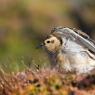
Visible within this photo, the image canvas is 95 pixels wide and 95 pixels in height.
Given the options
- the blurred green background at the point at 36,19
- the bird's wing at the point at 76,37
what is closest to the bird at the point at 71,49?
the bird's wing at the point at 76,37

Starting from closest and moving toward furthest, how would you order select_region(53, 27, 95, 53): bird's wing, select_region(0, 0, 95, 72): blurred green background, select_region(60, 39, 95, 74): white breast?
select_region(60, 39, 95, 74): white breast
select_region(53, 27, 95, 53): bird's wing
select_region(0, 0, 95, 72): blurred green background

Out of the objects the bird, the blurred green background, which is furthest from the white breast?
the blurred green background

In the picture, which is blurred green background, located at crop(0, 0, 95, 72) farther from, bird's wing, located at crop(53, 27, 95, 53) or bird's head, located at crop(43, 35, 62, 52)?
bird's wing, located at crop(53, 27, 95, 53)

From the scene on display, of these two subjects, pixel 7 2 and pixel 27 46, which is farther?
pixel 7 2

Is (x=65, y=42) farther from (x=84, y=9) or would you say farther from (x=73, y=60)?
(x=84, y=9)

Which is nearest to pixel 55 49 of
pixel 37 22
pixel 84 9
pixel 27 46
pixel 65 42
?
pixel 65 42

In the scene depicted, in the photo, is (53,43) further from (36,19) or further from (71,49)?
(36,19)
